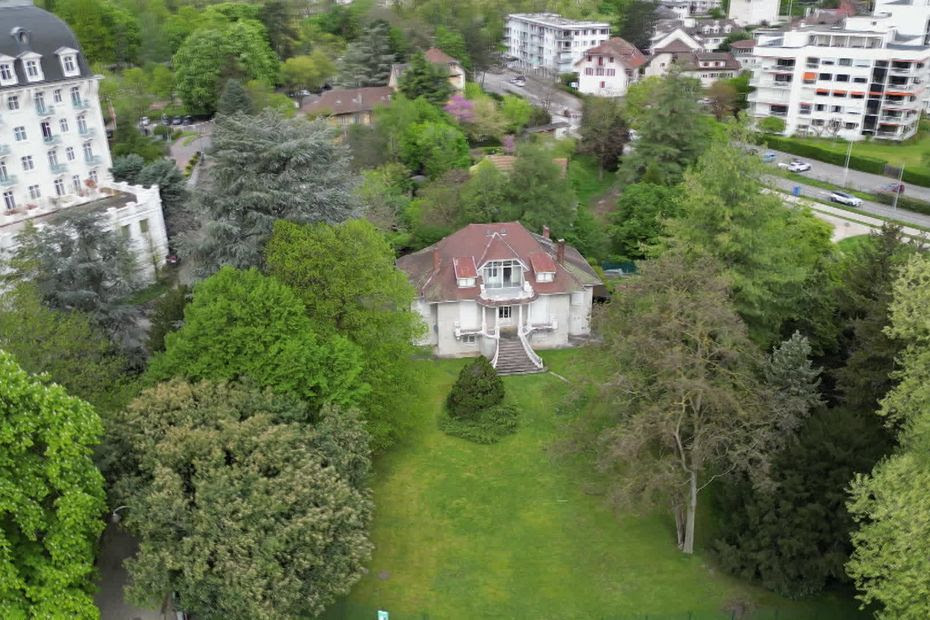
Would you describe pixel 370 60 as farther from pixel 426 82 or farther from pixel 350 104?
pixel 426 82

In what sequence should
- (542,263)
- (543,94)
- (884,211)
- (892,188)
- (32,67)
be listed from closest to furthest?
(542,263) < (32,67) < (884,211) < (892,188) < (543,94)

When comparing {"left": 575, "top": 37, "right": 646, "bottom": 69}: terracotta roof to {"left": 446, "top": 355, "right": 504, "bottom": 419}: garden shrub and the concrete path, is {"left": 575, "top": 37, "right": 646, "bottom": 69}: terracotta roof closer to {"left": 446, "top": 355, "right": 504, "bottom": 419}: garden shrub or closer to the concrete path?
{"left": 446, "top": 355, "right": 504, "bottom": 419}: garden shrub

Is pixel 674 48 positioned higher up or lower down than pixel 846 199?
higher up

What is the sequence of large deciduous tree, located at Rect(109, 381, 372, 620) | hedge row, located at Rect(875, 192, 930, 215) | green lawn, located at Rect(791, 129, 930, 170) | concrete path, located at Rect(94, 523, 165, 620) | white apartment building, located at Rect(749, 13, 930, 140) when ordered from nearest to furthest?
1. large deciduous tree, located at Rect(109, 381, 372, 620)
2. concrete path, located at Rect(94, 523, 165, 620)
3. hedge row, located at Rect(875, 192, 930, 215)
4. green lawn, located at Rect(791, 129, 930, 170)
5. white apartment building, located at Rect(749, 13, 930, 140)

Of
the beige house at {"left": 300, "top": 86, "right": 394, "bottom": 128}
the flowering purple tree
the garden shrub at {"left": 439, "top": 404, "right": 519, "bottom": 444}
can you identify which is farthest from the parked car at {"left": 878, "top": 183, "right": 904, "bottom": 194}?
the garden shrub at {"left": 439, "top": 404, "right": 519, "bottom": 444}

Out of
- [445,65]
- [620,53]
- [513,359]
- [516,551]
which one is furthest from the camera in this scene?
[620,53]

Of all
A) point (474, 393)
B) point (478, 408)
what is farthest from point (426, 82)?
point (478, 408)

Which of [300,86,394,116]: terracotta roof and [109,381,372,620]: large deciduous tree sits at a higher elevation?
[300,86,394,116]: terracotta roof
